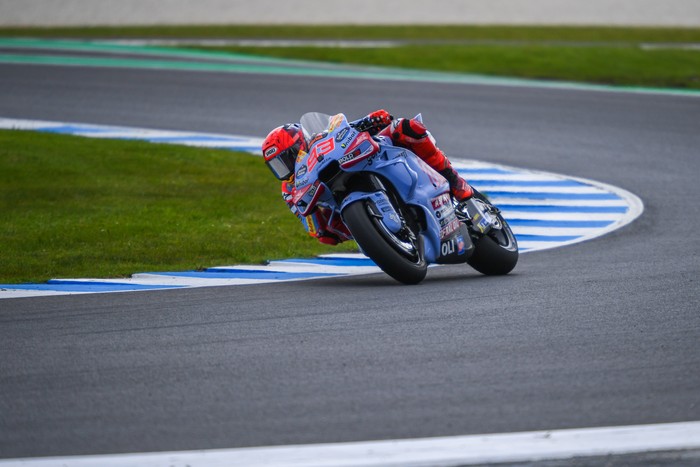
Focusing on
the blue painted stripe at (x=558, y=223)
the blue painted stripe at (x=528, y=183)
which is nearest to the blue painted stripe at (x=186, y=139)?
the blue painted stripe at (x=528, y=183)

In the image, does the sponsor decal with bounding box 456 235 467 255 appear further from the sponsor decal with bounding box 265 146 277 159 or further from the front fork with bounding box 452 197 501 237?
the sponsor decal with bounding box 265 146 277 159

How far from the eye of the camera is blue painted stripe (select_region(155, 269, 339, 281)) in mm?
8844

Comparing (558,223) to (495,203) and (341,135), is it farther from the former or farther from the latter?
(341,135)

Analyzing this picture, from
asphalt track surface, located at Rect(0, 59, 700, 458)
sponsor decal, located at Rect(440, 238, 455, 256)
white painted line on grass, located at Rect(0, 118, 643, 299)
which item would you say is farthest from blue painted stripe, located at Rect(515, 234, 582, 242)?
sponsor decal, located at Rect(440, 238, 455, 256)

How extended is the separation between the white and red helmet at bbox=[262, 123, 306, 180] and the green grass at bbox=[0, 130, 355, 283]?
121cm

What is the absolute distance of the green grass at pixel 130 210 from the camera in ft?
31.6

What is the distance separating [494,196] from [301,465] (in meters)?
8.64

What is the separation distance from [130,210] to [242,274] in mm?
3030

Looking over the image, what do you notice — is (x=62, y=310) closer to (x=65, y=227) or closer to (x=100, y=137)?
(x=65, y=227)

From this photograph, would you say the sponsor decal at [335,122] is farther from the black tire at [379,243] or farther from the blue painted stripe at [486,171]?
the blue painted stripe at [486,171]

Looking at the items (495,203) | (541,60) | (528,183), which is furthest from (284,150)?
(541,60)

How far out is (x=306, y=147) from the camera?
851cm

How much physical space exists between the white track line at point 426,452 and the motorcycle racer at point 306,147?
13.7 ft

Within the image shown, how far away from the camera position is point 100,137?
1529 centimetres
